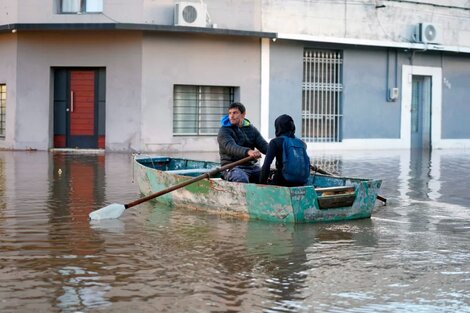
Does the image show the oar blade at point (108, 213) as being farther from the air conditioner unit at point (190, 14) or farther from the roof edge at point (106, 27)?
the air conditioner unit at point (190, 14)

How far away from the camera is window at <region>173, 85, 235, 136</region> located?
24.9m

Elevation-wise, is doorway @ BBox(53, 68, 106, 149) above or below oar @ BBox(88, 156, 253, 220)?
above

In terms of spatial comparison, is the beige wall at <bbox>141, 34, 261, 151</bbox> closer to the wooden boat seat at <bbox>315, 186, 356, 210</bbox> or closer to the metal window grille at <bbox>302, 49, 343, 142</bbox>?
the metal window grille at <bbox>302, 49, 343, 142</bbox>

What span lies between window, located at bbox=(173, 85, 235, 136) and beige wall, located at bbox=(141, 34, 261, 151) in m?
0.41

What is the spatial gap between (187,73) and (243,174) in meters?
14.5

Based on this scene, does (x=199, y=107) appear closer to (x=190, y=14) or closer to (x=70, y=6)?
(x=190, y=14)

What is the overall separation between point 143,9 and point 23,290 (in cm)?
1836

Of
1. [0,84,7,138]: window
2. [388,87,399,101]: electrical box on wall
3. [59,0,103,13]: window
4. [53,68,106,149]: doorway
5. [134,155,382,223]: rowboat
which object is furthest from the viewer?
[388,87,399,101]: electrical box on wall

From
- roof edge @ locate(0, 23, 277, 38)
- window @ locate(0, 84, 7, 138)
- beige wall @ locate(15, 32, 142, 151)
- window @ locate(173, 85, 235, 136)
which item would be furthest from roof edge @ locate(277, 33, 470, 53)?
window @ locate(0, 84, 7, 138)

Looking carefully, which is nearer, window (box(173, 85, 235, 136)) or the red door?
the red door

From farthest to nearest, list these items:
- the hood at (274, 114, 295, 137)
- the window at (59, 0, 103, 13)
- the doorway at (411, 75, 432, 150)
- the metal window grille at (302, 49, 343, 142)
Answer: the doorway at (411, 75, 432, 150), the metal window grille at (302, 49, 343, 142), the window at (59, 0, 103, 13), the hood at (274, 114, 295, 137)

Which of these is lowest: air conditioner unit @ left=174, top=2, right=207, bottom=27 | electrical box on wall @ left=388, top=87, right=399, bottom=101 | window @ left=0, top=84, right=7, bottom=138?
window @ left=0, top=84, right=7, bottom=138

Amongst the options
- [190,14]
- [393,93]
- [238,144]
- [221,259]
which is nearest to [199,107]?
[190,14]

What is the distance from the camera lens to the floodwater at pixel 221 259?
5750 mm
